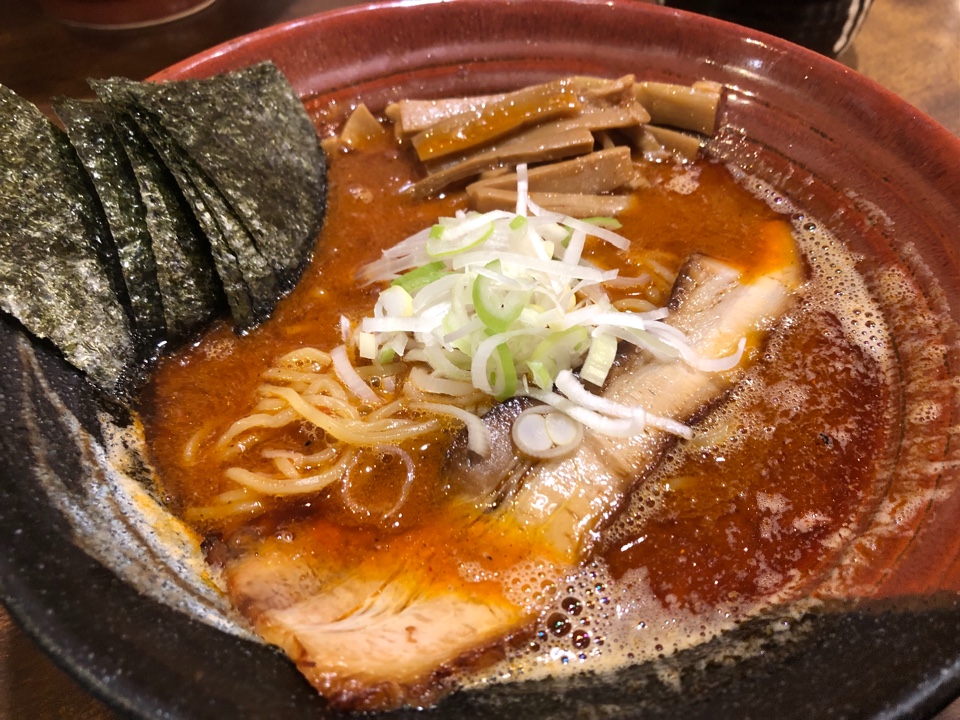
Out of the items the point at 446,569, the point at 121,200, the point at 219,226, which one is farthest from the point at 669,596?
the point at 121,200

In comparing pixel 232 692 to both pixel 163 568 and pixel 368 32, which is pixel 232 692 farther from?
pixel 368 32

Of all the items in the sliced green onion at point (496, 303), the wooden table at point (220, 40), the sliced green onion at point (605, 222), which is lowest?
the sliced green onion at point (496, 303)

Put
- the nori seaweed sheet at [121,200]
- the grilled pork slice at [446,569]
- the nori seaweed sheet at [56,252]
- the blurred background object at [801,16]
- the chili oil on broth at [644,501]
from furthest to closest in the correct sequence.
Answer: the blurred background object at [801,16], the nori seaweed sheet at [121,200], the nori seaweed sheet at [56,252], the chili oil on broth at [644,501], the grilled pork slice at [446,569]

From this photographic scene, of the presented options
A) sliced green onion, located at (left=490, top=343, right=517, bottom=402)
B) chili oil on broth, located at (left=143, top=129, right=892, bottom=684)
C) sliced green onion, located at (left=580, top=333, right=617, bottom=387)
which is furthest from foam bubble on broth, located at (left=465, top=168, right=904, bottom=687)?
sliced green onion, located at (left=490, top=343, right=517, bottom=402)

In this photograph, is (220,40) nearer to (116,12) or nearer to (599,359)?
(116,12)

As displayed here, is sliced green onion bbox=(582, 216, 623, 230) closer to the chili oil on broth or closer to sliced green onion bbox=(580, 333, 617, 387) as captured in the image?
the chili oil on broth

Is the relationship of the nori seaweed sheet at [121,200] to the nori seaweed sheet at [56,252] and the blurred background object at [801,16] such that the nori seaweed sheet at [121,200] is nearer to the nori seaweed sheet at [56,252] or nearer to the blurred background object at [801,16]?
the nori seaweed sheet at [56,252]

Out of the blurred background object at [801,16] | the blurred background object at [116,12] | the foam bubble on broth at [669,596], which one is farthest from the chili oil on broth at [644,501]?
the blurred background object at [116,12]

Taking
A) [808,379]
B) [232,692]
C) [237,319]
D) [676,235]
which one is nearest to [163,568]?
[232,692]

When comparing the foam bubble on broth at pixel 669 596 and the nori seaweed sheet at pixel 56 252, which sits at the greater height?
the nori seaweed sheet at pixel 56 252
